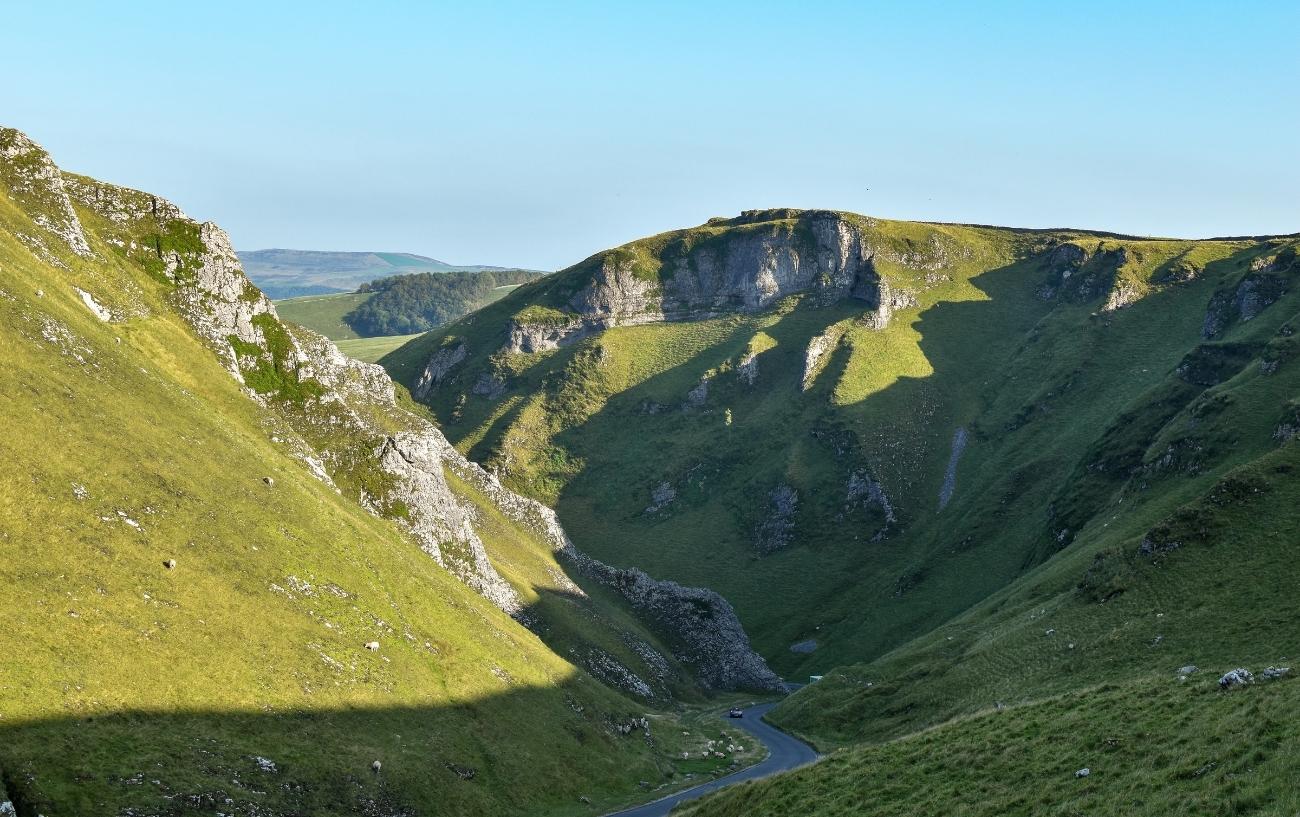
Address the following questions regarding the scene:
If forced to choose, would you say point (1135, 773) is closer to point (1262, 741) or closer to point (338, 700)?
point (1262, 741)

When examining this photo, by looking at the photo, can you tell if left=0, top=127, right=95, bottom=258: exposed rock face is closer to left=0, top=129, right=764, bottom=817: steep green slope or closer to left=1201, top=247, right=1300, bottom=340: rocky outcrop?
left=0, top=129, right=764, bottom=817: steep green slope

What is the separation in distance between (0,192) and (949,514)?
534ft

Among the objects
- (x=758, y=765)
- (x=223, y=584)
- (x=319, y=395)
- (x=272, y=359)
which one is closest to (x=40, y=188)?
(x=272, y=359)

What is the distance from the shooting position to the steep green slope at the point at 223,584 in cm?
4922

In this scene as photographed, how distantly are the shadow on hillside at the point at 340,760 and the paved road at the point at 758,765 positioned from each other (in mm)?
3394

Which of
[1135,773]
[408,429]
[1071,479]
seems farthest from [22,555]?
[1071,479]

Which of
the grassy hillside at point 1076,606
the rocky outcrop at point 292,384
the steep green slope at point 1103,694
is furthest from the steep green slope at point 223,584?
the steep green slope at point 1103,694

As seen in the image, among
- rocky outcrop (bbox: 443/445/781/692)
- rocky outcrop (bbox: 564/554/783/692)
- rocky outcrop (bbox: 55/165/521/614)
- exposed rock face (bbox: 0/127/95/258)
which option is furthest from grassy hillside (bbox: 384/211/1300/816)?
exposed rock face (bbox: 0/127/95/258)

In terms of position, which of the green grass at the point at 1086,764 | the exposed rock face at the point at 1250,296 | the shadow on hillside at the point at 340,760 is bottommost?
the shadow on hillside at the point at 340,760

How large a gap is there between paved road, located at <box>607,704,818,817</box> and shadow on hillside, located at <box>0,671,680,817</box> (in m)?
3.39

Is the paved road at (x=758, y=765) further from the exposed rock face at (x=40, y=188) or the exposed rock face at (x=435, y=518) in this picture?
the exposed rock face at (x=40, y=188)

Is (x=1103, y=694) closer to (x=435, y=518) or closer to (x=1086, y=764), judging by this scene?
(x=1086, y=764)

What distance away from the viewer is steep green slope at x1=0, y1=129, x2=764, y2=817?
49.2 m

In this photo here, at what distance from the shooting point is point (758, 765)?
9412 cm
